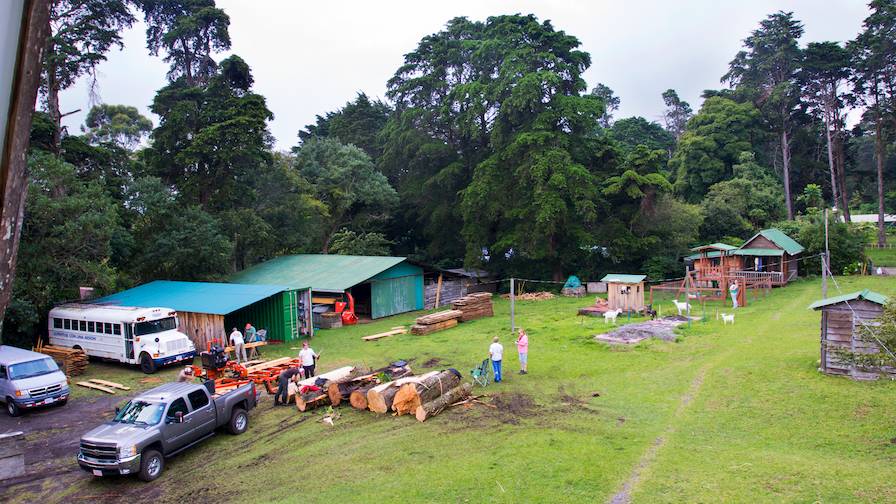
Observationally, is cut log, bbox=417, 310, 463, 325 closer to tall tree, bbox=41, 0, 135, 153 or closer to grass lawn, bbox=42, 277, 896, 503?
grass lawn, bbox=42, 277, 896, 503

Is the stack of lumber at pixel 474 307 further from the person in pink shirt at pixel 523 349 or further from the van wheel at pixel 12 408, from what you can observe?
the van wheel at pixel 12 408

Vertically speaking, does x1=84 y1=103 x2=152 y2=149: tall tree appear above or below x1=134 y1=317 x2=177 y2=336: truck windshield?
above

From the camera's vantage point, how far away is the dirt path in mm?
10436

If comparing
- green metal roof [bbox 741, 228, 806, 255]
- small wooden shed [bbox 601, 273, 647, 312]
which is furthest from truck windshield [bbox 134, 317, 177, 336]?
green metal roof [bbox 741, 228, 806, 255]

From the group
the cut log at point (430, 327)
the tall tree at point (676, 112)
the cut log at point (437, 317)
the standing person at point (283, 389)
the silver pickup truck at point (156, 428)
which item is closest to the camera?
the silver pickup truck at point (156, 428)

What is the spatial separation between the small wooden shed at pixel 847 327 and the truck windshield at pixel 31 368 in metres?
23.8

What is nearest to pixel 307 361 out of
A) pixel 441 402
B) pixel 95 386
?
pixel 441 402

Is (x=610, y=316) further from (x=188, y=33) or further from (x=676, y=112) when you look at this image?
(x=676, y=112)

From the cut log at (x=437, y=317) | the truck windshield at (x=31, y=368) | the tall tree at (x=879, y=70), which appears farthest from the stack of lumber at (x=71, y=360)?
the tall tree at (x=879, y=70)

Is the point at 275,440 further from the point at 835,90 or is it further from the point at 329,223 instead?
the point at 835,90

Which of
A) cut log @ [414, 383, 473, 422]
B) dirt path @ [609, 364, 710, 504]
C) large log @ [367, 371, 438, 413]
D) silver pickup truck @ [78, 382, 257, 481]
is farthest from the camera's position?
large log @ [367, 371, 438, 413]

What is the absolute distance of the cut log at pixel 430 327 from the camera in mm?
27625

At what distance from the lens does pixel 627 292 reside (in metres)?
30.0

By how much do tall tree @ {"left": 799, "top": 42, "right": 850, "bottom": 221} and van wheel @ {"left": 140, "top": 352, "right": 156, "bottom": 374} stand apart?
58304mm
